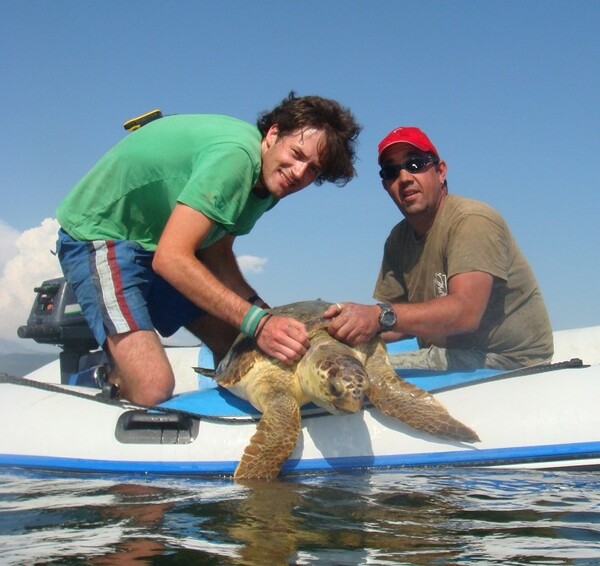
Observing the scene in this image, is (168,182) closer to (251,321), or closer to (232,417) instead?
(251,321)

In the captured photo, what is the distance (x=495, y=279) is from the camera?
4.99 metres

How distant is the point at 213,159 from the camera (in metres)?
4.25

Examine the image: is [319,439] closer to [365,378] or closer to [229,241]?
[365,378]

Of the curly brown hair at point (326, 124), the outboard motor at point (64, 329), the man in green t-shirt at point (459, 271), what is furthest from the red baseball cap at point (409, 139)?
the outboard motor at point (64, 329)

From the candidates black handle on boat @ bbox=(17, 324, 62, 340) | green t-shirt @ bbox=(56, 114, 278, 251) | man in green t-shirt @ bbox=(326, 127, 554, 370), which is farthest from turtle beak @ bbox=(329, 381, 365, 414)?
black handle on boat @ bbox=(17, 324, 62, 340)

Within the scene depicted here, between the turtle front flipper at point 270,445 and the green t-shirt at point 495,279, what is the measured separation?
5.18 ft

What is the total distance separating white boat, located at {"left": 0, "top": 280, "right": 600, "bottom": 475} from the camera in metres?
4.07

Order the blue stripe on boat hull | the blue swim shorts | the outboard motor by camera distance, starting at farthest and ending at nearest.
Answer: the outboard motor
the blue swim shorts
the blue stripe on boat hull

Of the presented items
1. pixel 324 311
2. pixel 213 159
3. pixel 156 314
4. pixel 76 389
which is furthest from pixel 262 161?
pixel 76 389

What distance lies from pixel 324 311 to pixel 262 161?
3.38 feet

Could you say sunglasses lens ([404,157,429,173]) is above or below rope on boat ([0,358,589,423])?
above

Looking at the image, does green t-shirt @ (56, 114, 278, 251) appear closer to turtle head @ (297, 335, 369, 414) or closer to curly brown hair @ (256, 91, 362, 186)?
curly brown hair @ (256, 91, 362, 186)

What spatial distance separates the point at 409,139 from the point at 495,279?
45.6 inches

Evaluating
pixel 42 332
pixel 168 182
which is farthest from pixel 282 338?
pixel 42 332
